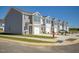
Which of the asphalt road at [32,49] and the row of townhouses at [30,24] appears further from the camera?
the row of townhouses at [30,24]

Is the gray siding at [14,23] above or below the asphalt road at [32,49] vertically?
above

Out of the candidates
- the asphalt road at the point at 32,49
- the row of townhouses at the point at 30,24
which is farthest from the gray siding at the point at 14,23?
the asphalt road at the point at 32,49

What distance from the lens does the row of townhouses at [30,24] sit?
5.12 metres

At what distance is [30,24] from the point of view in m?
5.15

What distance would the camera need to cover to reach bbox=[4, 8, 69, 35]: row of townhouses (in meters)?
5.12

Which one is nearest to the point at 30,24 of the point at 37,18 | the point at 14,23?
the point at 37,18

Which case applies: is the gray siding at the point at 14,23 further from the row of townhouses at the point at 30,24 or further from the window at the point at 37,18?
the window at the point at 37,18

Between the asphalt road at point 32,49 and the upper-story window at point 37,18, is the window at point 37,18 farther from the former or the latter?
the asphalt road at point 32,49

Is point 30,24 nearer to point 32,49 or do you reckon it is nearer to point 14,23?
point 14,23

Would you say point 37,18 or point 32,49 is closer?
point 32,49

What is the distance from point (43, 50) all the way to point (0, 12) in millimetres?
1130
